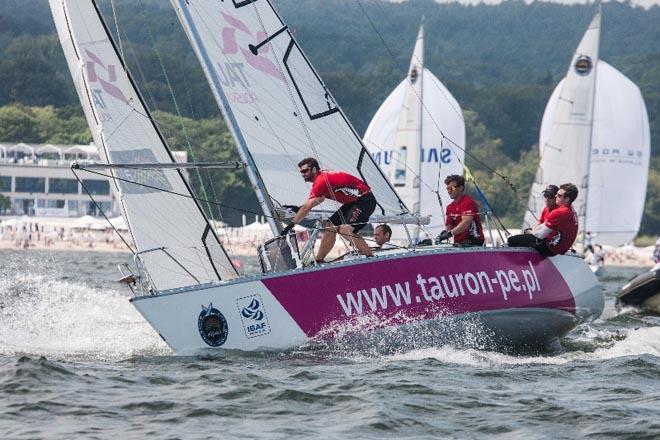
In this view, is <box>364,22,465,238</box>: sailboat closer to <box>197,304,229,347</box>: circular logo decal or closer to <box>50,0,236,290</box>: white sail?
<box>50,0,236,290</box>: white sail

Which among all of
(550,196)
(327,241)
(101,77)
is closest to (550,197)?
(550,196)

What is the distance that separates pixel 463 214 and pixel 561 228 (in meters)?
0.78

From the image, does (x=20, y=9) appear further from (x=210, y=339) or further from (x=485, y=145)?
(x=210, y=339)

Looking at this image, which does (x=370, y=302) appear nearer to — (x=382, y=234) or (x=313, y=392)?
(x=382, y=234)

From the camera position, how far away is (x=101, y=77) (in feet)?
40.7

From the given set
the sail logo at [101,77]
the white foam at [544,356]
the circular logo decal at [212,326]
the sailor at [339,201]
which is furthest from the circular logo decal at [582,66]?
the circular logo decal at [212,326]

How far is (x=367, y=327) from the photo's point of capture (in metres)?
10.3

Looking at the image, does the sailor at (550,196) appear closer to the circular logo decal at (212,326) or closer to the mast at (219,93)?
the mast at (219,93)

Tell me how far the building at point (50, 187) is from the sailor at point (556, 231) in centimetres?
7251

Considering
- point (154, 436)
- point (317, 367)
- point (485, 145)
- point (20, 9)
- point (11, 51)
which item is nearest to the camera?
point (154, 436)

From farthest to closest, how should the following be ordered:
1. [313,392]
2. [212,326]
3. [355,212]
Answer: [355,212] → [212,326] → [313,392]

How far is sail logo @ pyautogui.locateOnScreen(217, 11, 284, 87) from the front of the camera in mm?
11664

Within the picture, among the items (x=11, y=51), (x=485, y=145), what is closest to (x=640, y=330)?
(x=485, y=145)

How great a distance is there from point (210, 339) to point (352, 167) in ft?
8.01
